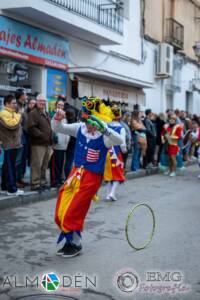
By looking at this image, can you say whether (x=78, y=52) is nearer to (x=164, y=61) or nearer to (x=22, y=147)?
(x=164, y=61)

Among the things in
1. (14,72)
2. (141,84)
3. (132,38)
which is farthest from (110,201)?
(132,38)

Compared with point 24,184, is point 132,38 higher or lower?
higher

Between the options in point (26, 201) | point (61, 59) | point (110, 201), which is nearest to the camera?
point (26, 201)

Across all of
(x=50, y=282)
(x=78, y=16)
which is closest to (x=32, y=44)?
(x=78, y=16)

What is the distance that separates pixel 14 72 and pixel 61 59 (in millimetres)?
2252

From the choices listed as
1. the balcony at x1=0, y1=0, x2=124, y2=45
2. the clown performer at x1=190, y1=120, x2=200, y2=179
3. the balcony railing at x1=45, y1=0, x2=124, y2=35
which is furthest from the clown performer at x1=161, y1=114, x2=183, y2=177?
the balcony railing at x1=45, y1=0, x2=124, y2=35

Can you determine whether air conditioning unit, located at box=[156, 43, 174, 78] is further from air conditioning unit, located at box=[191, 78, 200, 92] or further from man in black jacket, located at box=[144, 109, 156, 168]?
man in black jacket, located at box=[144, 109, 156, 168]

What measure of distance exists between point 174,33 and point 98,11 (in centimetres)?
812

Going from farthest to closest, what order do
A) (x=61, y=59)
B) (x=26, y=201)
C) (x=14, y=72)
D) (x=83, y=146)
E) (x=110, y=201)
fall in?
(x=61, y=59) < (x=14, y=72) < (x=110, y=201) < (x=26, y=201) < (x=83, y=146)

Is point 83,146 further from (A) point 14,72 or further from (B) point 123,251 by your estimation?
(A) point 14,72

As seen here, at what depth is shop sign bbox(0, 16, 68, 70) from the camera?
13.0 meters

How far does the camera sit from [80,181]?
20.4 feet

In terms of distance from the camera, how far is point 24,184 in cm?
1085

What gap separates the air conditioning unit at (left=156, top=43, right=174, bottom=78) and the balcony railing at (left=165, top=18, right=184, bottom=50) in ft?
3.34
